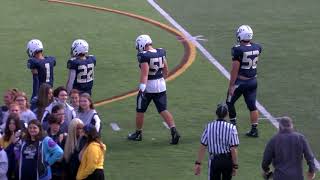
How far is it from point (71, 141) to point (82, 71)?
3.78 m

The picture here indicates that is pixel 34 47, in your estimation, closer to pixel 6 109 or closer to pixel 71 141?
pixel 6 109

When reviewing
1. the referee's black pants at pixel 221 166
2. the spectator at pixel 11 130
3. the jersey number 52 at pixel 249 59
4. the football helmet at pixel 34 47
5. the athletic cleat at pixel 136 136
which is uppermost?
the football helmet at pixel 34 47

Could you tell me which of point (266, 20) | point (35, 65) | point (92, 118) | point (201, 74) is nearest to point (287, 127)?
point (92, 118)

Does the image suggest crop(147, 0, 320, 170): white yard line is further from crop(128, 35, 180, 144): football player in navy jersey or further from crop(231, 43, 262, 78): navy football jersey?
crop(128, 35, 180, 144): football player in navy jersey

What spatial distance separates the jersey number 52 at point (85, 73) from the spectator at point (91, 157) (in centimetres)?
382

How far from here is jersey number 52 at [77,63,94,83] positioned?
52.5 feet

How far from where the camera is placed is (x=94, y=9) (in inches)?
1058

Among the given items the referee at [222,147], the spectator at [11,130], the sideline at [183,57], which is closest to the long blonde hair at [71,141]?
the spectator at [11,130]

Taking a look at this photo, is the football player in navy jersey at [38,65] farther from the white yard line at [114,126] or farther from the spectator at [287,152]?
the spectator at [287,152]

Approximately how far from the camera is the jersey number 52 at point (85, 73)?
16.0 meters

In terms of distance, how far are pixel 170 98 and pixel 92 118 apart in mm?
5007

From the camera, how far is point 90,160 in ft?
40.1

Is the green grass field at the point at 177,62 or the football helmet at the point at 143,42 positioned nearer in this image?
the green grass field at the point at 177,62

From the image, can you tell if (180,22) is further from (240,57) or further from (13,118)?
(13,118)
